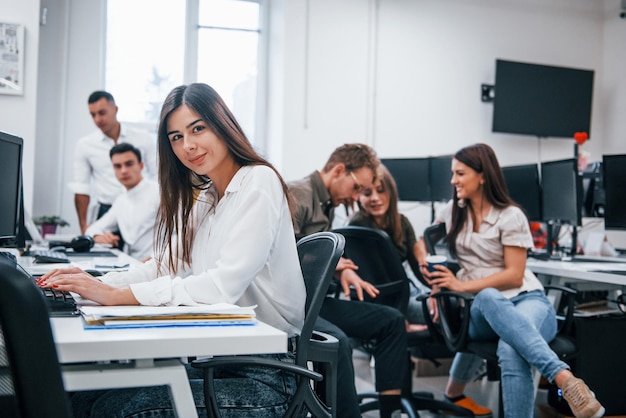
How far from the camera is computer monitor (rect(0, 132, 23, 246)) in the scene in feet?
6.44

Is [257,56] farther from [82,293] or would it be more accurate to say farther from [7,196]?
[82,293]

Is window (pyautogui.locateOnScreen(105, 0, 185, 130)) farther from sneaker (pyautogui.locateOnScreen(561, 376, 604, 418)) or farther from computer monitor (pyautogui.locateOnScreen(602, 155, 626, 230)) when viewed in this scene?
sneaker (pyautogui.locateOnScreen(561, 376, 604, 418))

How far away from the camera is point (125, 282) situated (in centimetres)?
164

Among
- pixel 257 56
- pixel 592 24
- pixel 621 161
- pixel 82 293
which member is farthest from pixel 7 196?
pixel 592 24

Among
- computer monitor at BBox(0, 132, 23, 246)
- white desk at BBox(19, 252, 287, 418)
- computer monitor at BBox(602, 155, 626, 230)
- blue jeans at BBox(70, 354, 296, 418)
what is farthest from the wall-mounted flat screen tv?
white desk at BBox(19, 252, 287, 418)

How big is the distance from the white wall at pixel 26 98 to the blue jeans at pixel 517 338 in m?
2.80

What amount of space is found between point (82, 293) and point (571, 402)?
1617 mm

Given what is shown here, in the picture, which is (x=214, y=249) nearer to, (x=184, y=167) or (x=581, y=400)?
(x=184, y=167)

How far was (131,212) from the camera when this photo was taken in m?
3.55

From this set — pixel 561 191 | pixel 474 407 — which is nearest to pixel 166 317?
pixel 474 407

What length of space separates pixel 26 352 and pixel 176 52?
5034 millimetres

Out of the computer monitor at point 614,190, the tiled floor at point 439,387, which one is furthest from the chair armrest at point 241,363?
the computer monitor at point 614,190

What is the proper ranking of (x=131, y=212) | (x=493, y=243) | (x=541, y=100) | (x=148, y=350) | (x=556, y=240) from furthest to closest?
(x=541, y=100) → (x=556, y=240) → (x=131, y=212) → (x=493, y=243) → (x=148, y=350)

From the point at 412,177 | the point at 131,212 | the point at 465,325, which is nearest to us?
the point at 465,325
